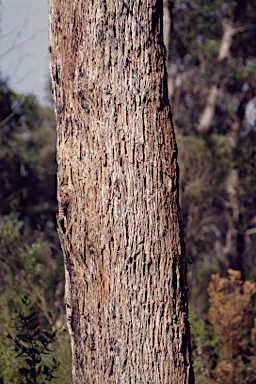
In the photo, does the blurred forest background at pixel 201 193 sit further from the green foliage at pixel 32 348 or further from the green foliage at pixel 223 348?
the green foliage at pixel 32 348

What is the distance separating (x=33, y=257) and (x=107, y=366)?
3826mm

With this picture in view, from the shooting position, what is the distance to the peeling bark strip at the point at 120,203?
6.14 ft

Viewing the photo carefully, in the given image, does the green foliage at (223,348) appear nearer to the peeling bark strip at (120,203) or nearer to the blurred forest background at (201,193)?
the blurred forest background at (201,193)

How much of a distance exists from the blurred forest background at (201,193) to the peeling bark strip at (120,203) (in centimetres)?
203

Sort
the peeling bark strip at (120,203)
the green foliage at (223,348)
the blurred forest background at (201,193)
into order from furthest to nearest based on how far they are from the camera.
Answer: the blurred forest background at (201,193), the green foliage at (223,348), the peeling bark strip at (120,203)

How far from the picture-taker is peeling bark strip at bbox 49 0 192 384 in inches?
73.7

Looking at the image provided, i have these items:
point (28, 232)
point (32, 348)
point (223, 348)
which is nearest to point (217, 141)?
point (28, 232)

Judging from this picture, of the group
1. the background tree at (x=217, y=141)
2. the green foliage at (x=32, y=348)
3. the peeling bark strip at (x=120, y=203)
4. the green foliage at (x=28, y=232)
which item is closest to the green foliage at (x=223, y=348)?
the green foliage at (x=28, y=232)

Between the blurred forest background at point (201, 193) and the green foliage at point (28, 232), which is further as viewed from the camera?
the blurred forest background at point (201, 193)

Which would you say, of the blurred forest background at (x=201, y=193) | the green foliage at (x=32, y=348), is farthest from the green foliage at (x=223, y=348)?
the green foliage at (x=32, y=348)

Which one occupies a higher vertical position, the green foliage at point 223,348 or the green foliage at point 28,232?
the green foliage at point 28,232

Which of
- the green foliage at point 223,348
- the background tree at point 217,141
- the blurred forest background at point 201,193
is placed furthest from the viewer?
the background tree at point 217,141

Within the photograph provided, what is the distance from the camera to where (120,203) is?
6.21 feet

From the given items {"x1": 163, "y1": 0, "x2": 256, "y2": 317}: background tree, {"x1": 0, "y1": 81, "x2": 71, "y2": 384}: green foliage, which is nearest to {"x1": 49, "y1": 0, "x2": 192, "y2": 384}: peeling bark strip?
{"x1": 0, "y1": 81, "x2": 71, "y2": 384}: green foliage
